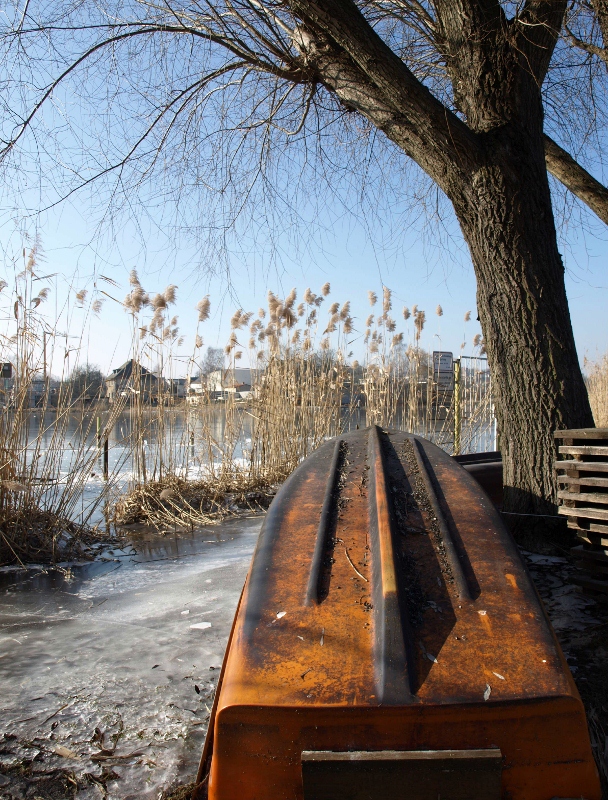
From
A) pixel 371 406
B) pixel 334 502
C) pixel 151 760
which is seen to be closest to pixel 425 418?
pixel 371 406

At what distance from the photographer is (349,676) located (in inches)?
50.9

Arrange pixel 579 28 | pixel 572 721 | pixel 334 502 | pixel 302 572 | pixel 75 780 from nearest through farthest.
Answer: pixel 572 721 < pixel 75 780 < pixel 302 572 < pixel 334 502 < pixel 579 28

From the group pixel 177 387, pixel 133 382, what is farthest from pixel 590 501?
pixel 177 387

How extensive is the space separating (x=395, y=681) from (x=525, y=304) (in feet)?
6.85

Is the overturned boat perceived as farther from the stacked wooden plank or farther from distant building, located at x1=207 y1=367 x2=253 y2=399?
distant building, located at x1=207 y1=367 x2=253 y2=399

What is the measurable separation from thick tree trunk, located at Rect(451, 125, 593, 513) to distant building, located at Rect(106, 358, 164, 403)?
3.03 metres

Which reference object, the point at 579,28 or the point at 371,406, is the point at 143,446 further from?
the point at 579,28

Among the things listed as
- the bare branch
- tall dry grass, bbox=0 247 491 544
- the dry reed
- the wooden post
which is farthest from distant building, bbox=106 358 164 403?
the dry reed

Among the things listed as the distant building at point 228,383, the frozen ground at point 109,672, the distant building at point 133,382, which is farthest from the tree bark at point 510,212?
the distant building at point 228,383

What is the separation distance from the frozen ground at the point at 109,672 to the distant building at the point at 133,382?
168 cm

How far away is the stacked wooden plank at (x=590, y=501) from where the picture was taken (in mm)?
2203

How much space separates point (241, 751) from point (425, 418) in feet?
18.6

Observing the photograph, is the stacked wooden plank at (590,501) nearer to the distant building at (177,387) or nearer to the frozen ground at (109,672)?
the frozen ground at (109,672)

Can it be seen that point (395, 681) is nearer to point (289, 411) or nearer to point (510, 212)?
point (510, 212)
